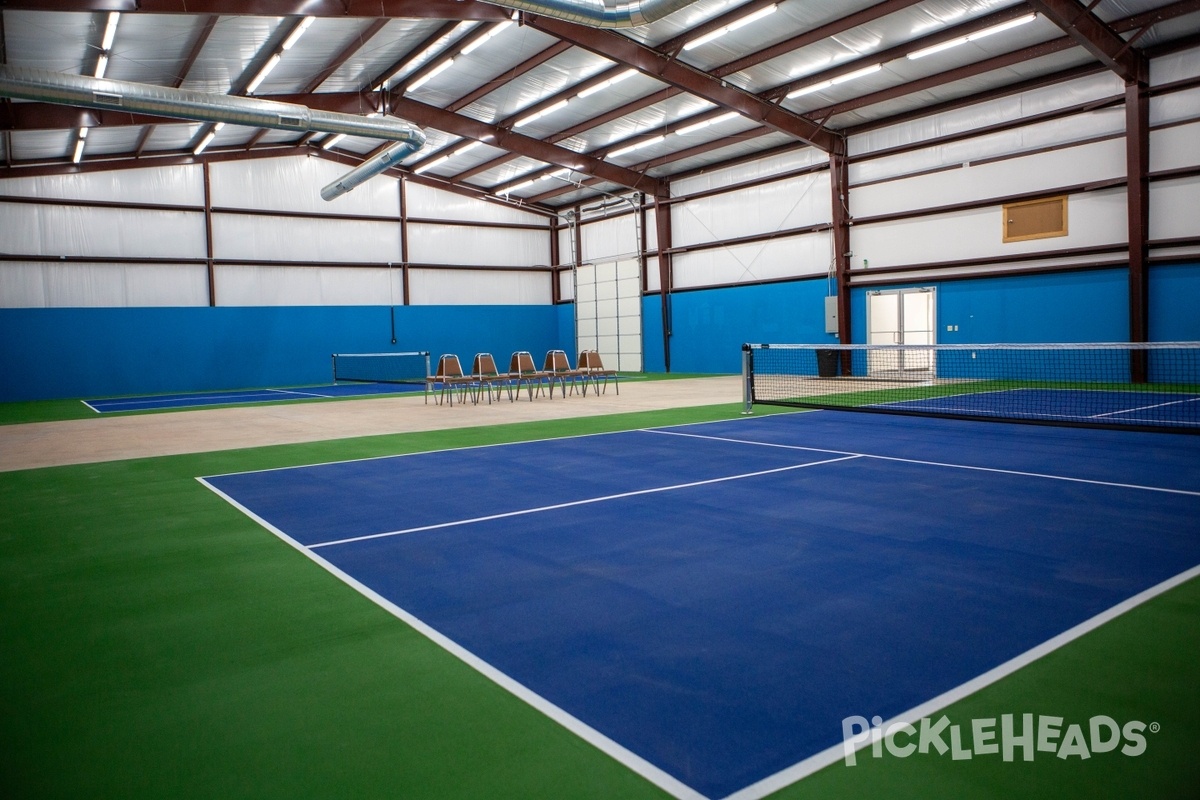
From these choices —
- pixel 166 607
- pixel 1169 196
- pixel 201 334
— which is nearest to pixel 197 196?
pixel 201 334

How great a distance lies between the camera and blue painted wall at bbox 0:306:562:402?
77.4 ft

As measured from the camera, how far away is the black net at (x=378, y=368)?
28.7 m

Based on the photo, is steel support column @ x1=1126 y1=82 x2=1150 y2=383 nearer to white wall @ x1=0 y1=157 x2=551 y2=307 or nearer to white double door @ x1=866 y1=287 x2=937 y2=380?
white double door @ x1=866 y1=287 x2=937 y2=380

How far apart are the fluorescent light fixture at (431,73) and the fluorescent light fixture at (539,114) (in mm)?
3226

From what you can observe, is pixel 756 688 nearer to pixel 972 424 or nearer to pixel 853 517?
pixel 853 517

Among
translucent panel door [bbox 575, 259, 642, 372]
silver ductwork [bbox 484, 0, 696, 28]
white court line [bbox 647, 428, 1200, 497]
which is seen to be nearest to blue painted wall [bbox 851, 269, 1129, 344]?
translucent panel door [bbox 575, 259, 642, 372]

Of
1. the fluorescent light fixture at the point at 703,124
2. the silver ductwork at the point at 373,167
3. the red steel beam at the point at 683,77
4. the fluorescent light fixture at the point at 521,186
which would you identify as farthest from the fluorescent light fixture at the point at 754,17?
the fluorescent light fixture at the point at 521,186

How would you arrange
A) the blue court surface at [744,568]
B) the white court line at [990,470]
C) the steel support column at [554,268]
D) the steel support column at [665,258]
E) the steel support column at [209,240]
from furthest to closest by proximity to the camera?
the steel support column at [554,268], the steel support column at [665,258], the steel support column at [209,240], the white court line at [990,470], the blue court surface at [744,568]

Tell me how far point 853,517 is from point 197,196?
25.6 metres

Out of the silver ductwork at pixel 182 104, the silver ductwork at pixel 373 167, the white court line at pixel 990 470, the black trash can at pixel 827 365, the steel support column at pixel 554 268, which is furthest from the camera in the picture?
the steel support column at pixel 554 268

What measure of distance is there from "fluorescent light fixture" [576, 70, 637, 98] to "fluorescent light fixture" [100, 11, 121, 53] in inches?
420

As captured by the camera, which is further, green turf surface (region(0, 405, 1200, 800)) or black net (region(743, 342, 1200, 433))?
black net (region(743, 342, 1200, 433))

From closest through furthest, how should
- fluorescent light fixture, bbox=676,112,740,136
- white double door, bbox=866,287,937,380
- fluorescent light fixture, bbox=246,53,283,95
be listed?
fluorescent light fixture, bbox=246,53,283,95
white double door, bbox=866,287,937,380
fluorescent light fixture, bbox=676,112,740,136

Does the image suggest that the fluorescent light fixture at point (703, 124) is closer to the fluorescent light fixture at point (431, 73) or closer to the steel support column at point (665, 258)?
the steel support column at point (665, 258)
